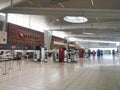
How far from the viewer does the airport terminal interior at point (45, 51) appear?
21.2 ft

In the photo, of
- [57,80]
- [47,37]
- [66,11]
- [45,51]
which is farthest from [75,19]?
[57,80]

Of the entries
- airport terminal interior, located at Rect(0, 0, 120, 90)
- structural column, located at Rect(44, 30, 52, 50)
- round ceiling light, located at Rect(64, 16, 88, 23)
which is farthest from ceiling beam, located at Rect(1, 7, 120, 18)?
structural column, located at Rect(44, 30, 52, 50)

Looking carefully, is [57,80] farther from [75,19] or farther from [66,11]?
[75,19]

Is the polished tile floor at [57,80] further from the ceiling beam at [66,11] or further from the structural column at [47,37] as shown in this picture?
the structural column at [47,37]

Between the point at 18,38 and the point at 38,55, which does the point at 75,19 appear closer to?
the point at 38,55

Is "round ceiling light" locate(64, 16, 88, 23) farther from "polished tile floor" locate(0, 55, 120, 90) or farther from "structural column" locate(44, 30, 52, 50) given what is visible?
"structural column" locate(44, 30, 52, 50)

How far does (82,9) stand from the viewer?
12.3 metres

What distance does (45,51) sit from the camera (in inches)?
738

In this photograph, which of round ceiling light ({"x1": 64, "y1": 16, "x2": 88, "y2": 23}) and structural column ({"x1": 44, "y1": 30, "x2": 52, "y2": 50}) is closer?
round ceiling light ({"x1": 64, "y1": 16, "x2": 88, "y2": 23})

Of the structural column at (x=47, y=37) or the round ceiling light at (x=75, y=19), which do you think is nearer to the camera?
the round ceiling light at (x=75, y=19)

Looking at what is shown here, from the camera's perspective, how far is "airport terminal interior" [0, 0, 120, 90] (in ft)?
21.2

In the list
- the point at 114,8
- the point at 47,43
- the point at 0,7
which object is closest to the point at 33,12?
the point at 0,7

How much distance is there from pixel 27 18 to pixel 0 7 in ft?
23.7

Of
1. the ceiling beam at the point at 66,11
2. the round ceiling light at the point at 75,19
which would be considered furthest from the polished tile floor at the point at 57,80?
the round ceiling light at the point at 75,19
